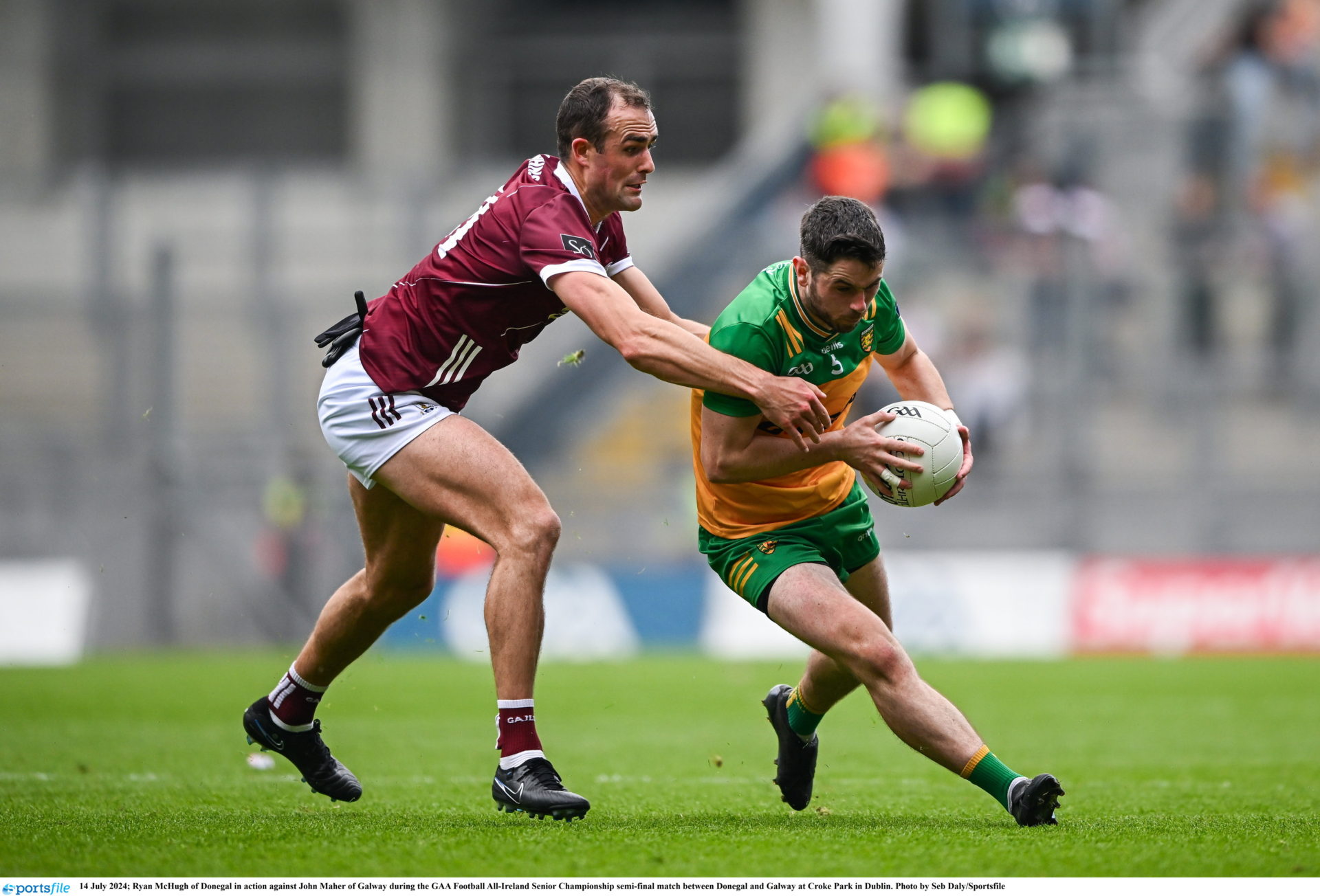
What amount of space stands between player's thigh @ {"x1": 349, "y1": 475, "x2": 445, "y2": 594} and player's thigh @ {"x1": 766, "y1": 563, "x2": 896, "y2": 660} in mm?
1330

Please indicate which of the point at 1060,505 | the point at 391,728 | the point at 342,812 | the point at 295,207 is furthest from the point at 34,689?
the point at 295,207

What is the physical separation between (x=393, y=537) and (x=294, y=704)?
30.2 inches

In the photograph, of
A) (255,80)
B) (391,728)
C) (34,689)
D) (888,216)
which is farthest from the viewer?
(255,80)

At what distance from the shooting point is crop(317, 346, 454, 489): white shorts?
579cm

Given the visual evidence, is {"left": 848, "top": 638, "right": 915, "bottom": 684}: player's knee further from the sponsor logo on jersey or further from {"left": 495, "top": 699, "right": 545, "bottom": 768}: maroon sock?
the sponsor logo on jersey

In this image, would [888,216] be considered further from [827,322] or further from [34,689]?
[827,322]

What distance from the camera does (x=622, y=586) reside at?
54.0ft

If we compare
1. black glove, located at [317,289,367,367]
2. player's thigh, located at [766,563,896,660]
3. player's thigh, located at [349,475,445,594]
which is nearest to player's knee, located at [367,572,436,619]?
player's thigh, located at [349,475,445,594]

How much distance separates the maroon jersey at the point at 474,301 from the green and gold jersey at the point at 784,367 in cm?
58

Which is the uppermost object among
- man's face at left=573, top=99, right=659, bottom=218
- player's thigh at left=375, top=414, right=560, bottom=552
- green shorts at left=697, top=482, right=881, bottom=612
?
man's face at left=573, top=99, right=659, bottom=218

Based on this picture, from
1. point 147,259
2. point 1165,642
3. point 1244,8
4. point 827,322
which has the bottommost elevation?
point 1165,642

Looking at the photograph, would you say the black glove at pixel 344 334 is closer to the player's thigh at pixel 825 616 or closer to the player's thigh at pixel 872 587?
the player's thigh at pixel 825 616

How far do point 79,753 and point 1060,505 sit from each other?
11040 millimetres

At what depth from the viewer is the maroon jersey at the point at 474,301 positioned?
18.8 feet
